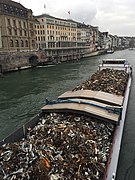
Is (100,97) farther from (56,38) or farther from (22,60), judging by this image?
(56,38)

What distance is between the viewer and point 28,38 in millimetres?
59062

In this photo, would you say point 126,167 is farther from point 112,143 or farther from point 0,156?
point 0,156

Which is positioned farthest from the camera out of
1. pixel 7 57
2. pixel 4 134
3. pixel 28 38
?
pixel 28 38

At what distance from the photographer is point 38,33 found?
235 ft

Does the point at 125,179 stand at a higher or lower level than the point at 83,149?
lower

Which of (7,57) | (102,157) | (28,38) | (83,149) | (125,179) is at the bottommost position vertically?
(125,179)

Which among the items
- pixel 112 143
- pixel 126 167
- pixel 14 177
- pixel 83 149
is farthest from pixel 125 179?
pixel 14 177

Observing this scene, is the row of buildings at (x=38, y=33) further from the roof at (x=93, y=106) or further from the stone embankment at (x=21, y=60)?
the roof at (x=93, y=106)

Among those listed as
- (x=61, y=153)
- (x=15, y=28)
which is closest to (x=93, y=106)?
(x=61, y=153)

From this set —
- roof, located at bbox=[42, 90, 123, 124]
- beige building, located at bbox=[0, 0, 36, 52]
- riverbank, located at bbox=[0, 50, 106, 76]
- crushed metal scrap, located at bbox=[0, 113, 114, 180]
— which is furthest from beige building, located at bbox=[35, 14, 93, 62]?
crushed metal scrap, located at bbox=[0, 113, 114, 180]

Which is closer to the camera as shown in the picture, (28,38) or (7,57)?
(7,57)

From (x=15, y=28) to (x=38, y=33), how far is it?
19.3m

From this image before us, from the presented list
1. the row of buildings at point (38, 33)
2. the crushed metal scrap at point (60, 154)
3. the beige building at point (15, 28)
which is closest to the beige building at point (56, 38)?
the row of buildings at point (38, 33)

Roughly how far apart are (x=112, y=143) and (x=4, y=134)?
8.22m
